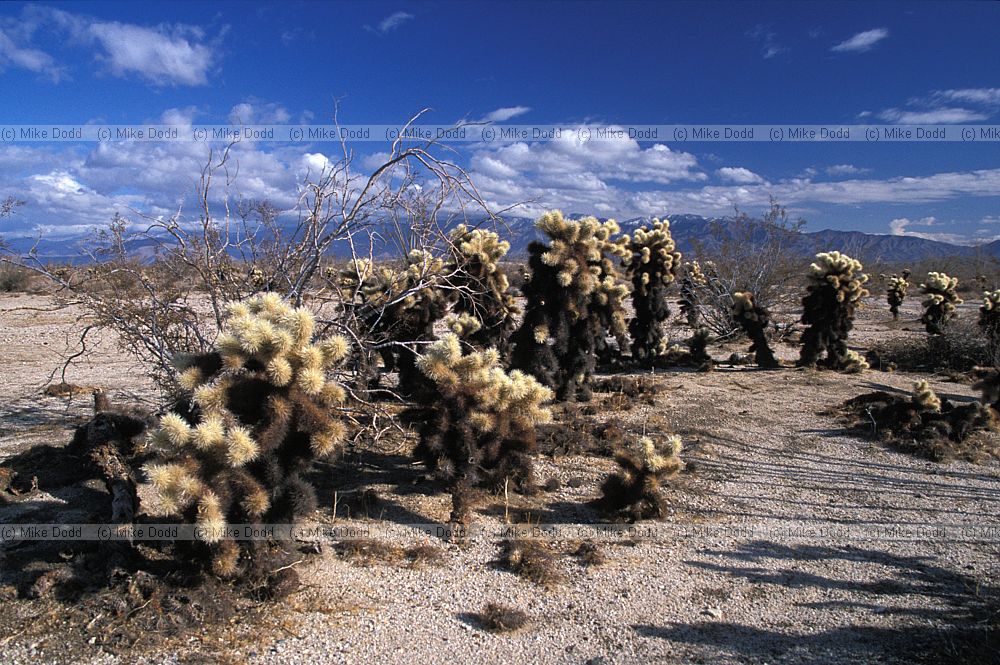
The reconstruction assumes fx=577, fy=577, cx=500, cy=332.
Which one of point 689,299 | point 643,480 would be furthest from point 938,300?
point 643,480

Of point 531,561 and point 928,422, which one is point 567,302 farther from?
point 928,422

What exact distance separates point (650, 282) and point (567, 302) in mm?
4185

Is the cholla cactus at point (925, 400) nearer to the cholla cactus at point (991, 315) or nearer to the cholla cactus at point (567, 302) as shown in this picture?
the cholla cactus at point (567, 302)

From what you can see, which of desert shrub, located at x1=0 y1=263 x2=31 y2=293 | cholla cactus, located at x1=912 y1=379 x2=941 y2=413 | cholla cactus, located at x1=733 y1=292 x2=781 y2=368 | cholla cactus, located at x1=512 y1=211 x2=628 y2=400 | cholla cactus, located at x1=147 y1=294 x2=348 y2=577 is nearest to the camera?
cholla cactus, located at x1=147 y1=294 x2=348 y2=577

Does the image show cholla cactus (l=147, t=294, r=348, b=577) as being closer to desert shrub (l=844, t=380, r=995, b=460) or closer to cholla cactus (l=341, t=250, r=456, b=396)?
cholla cactus (l=341, t=250, r=456, b=396)

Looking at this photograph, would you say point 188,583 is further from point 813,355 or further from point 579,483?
point 813,355

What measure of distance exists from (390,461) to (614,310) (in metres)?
4.05

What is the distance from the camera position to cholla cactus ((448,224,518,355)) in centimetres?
816

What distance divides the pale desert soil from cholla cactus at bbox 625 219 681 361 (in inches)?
188

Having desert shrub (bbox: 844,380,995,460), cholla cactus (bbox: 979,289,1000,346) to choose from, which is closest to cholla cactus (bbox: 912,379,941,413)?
desert shrub (bbox: 844,380,995,460)

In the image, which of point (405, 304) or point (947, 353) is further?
point (947, 353)

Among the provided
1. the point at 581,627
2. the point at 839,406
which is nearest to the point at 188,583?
the point at 581,627

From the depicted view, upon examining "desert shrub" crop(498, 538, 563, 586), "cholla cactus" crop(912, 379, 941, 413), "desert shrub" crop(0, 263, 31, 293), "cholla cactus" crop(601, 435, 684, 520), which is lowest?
"desert shrub" crop(498, 538, 563, 586)

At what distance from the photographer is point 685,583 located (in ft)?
13.2
